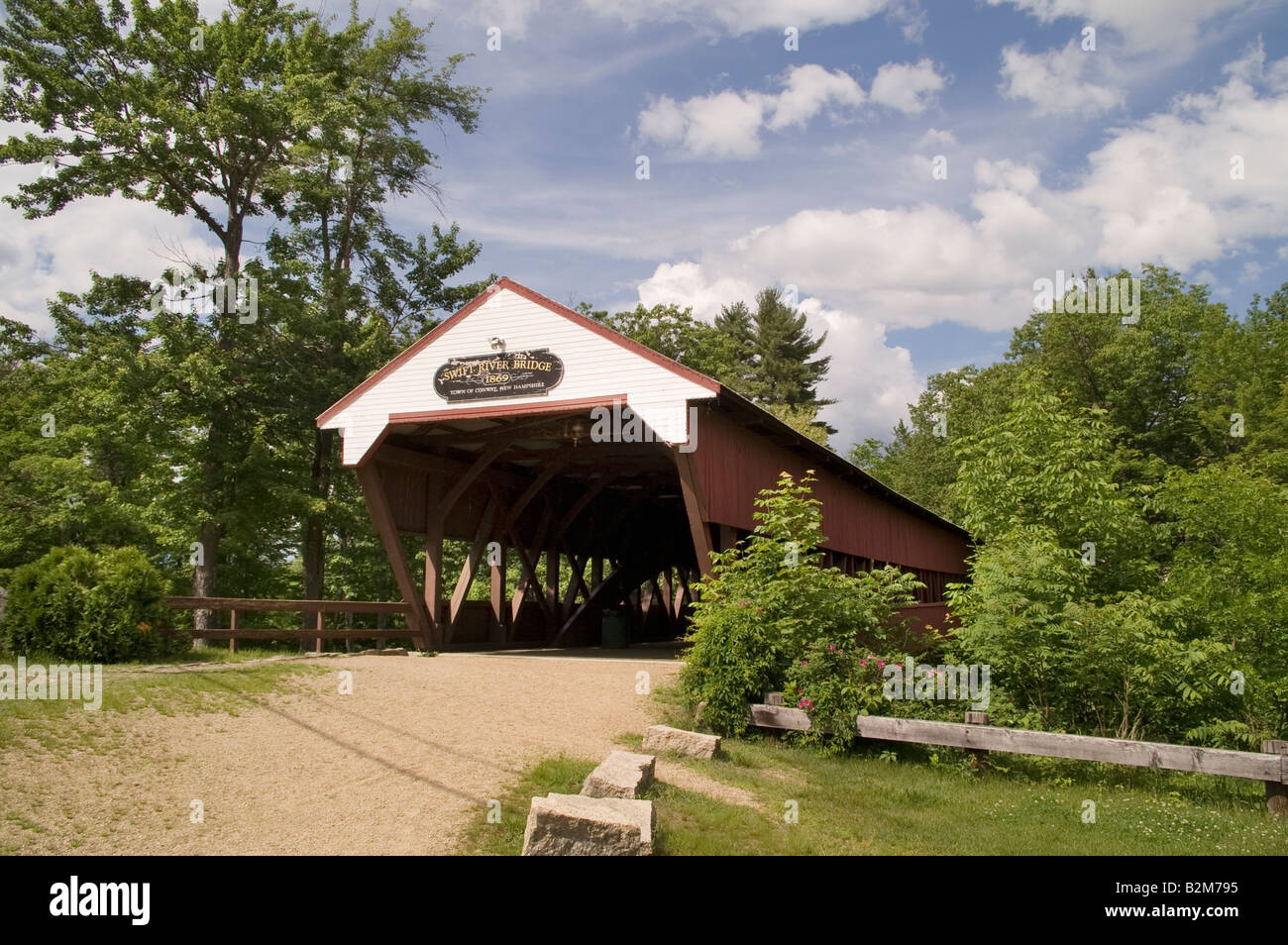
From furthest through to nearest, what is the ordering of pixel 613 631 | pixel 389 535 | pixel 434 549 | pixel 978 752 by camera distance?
pixel 613 631 → pixel 434 549 → pixel 389 535 → pixel 978 752

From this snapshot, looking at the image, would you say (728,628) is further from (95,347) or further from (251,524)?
(95,347)

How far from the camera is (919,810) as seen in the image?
7.64 meters

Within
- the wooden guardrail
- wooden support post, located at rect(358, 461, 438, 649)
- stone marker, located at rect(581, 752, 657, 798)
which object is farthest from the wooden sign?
stone marker, located at rect(581, 752, 657, 798)

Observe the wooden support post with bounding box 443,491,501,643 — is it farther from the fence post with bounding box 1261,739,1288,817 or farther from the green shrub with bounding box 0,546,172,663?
the fence post with bounding box 1261,739,1288,817

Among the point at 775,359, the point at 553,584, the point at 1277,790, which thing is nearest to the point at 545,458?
the point at 553,584

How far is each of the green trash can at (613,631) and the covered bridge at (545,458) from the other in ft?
1.55

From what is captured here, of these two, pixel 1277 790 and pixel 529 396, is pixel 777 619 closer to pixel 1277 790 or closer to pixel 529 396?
pixel 1277 790

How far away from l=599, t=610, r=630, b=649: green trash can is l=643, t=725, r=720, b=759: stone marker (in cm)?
1568

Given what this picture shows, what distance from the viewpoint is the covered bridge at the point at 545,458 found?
48.4 ft

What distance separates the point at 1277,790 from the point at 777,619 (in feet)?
15.6

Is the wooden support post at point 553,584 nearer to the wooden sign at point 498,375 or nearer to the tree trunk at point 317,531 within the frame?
the tree trunk at point 317,531

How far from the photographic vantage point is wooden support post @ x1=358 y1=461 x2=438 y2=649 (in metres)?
16.9

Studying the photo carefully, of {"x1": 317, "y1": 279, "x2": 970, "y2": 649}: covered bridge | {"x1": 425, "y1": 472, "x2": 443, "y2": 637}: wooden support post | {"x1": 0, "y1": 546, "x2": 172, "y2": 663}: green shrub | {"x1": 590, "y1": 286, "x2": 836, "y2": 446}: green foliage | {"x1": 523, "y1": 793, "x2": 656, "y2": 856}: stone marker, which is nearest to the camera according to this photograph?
{"x1": 523, "y1": 793, "x2": 656, "y2": 856}: stone marker

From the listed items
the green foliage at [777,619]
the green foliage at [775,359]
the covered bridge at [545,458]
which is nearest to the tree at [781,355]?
the green foliage at [775,359]
